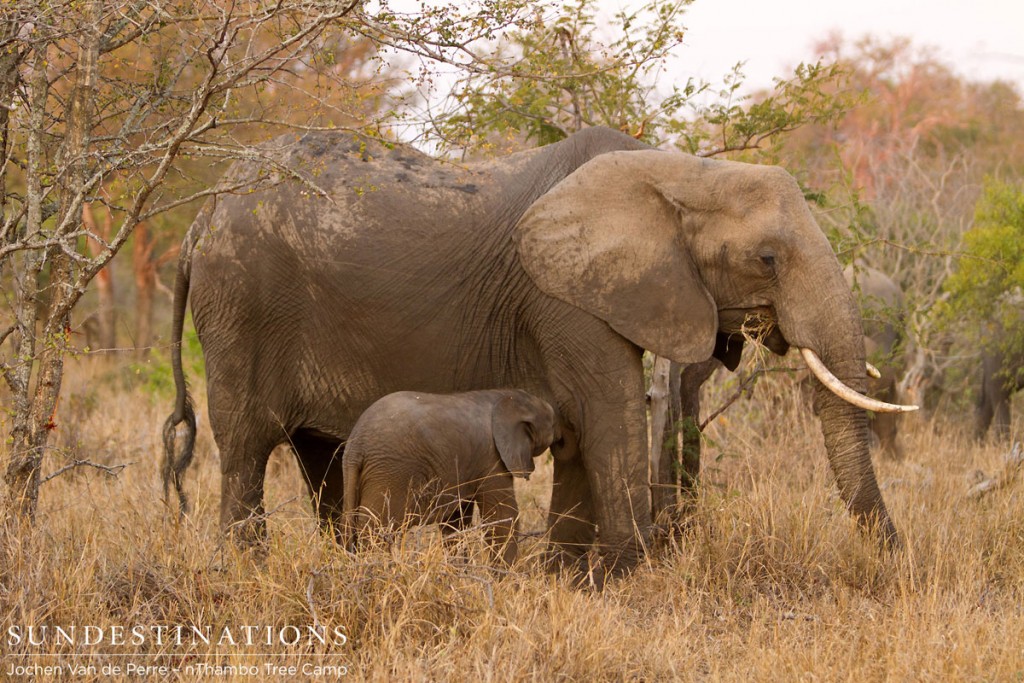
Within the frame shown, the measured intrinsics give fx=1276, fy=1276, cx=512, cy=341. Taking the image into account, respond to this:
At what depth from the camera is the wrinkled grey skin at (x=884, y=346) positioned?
9.70m

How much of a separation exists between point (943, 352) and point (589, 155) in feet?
25.1

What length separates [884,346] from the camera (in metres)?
11.3

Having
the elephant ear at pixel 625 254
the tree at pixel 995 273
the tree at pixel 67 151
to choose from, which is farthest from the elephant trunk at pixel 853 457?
the tree at pixel 67 151

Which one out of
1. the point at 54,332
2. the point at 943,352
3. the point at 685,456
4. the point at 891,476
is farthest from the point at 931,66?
the point at 54,332

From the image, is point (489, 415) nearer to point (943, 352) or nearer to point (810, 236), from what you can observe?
point (810, 236)

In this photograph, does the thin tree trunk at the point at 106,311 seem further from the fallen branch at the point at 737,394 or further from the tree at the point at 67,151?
the fallen branch at the point at 737,394

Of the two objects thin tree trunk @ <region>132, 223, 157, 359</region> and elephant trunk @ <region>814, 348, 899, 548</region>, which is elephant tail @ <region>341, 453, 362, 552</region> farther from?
thin tree trunk @ <region>132, 223, 157, 359</region>

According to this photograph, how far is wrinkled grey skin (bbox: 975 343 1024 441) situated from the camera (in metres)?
10.6

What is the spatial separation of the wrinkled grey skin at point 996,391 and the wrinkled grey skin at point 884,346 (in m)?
0.72

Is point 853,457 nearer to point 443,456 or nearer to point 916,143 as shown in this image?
point 443,456

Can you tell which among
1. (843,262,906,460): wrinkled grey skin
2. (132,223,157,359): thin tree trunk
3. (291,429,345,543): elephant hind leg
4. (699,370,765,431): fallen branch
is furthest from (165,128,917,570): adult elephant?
(132,223,157,359): thin tree trunk

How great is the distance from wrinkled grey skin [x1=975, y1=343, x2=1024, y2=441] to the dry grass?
160 inches

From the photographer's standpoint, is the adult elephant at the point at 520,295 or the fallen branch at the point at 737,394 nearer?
the adult elephant at the point at 520,295

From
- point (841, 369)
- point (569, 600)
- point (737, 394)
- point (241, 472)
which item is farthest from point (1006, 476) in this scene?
point (241, 472)
